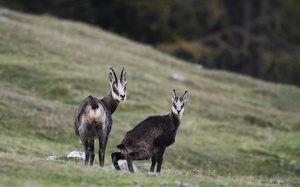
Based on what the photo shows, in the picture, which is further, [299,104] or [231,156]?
[299,104]

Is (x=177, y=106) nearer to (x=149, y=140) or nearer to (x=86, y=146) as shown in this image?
(x=149, y=140)

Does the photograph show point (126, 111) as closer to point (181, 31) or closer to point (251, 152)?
point (251, 152)

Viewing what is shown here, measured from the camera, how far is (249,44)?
2719 inches

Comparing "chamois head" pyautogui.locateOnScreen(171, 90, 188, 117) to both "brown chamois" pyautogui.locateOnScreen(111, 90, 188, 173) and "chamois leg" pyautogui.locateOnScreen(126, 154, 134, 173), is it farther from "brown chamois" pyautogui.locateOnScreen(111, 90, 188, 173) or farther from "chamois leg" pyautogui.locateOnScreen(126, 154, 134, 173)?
"chamois leg" pyautogui.locateOnScreen(126, 154, 134, 173)

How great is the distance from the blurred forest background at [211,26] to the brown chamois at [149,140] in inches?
1683

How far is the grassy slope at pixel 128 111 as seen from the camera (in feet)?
48.9

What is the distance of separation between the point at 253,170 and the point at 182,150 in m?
2.65

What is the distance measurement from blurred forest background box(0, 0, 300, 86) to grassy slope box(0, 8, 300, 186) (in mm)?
11940

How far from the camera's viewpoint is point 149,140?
53.3ft

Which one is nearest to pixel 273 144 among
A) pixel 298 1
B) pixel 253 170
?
pixel 253 170

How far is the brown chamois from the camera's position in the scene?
1591 cm

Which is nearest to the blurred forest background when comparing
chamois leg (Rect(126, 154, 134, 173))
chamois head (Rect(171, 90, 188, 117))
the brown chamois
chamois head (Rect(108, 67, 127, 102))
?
chamois head (Rect(171, 90, 188, 117))

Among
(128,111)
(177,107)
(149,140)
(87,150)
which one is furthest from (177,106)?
(128,111)

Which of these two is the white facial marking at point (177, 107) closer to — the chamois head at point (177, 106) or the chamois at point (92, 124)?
the chamois head at point (177, 106)
